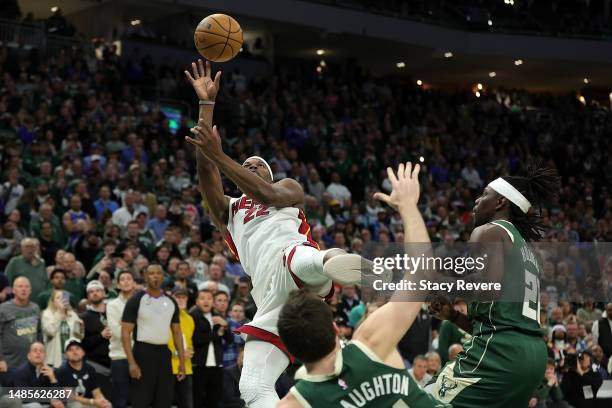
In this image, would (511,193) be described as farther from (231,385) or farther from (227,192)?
(227,192)

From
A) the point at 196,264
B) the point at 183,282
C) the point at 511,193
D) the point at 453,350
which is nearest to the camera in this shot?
the point at 511,193

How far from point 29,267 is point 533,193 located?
736cm

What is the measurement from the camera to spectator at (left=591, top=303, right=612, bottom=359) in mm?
14016

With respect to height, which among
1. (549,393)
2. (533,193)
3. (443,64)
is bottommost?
(549,393)

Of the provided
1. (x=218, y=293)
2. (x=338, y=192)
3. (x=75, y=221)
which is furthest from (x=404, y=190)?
(x=338, y=192)

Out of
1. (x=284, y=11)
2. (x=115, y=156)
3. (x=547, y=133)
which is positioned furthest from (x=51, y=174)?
(x=547, y=133)

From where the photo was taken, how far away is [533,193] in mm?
5781

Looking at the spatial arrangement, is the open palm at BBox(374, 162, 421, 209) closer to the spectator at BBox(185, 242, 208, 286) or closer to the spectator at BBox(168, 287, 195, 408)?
the spectator at BBox(168, 287, 195, 408)

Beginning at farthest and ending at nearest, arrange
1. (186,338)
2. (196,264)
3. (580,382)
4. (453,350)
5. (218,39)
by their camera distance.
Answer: (196,264), (580,382), (453,350), (186,338), (218,39)

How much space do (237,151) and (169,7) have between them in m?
7.47

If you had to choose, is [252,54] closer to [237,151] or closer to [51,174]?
[237,151]

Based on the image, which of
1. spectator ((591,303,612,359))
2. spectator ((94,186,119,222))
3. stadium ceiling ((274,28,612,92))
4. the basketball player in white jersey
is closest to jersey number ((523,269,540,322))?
the basketball player in white jersey

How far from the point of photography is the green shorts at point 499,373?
17.1 ft

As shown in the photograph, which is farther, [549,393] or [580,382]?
[580,382]
